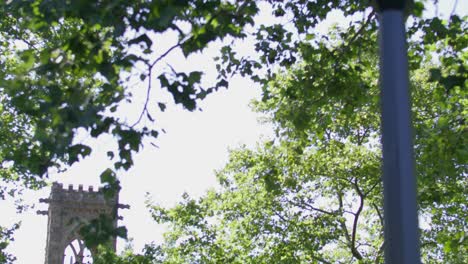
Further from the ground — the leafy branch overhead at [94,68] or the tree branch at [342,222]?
the tree branch at [342,222]

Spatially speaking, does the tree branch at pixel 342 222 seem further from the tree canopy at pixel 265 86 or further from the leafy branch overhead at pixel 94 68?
the leafy branch overhead at pixel 94 68

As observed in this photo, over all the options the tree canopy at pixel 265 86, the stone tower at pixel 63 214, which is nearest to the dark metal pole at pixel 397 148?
the tree canopy at pixel 265 86

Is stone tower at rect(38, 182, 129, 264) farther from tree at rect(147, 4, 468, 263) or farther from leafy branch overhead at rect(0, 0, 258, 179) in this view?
leafy branch overhead at rect(0, 0, 258, 179)

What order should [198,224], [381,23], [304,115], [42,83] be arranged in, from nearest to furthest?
[381,23]
[42,83]
[304,115]
[198,224]

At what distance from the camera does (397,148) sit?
2801 mm

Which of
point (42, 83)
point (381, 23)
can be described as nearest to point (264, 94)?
point (42, 83)

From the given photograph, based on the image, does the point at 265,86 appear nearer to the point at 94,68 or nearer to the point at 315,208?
the point at 94,68

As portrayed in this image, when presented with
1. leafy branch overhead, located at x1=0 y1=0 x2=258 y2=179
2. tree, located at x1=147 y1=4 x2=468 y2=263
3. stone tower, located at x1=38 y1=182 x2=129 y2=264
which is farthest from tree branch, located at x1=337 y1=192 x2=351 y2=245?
stone tower, located at x1=38 y1=182 x2=129 y2=264

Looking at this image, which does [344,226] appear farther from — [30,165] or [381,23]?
[381,23]

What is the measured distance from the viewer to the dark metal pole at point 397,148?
267cm

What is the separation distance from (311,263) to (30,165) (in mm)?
17111

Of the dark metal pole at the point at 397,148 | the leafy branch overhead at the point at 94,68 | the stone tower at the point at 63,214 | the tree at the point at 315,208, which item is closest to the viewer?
the dark metal pole at the point at 397,148

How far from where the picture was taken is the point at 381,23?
3.03 metres

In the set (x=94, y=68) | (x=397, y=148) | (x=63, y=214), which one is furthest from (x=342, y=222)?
(x=63, y=214)
